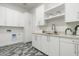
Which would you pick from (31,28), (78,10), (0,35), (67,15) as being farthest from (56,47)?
(31,28)

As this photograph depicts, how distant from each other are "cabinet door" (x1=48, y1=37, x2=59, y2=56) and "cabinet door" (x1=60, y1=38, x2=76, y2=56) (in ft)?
0.48

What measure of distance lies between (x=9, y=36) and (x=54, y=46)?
2821mm

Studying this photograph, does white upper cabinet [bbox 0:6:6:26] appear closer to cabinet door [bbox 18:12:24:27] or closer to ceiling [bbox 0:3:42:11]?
ceiling [bbox 0:3:42:11]

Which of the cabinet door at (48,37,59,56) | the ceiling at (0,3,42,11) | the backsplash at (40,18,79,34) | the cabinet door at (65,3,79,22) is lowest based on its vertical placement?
the cabinet door at (48,37,59,56)

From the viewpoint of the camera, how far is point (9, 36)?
149 inches

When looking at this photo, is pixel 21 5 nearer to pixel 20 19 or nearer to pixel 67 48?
pixel 20 19

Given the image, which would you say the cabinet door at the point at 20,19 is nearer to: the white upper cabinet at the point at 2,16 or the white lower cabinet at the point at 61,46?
the white upper cabinet at the point at 2,16

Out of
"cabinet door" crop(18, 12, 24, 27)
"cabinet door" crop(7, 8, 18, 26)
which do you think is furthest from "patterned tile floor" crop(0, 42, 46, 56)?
"cabinet door" crop(18, 12, 24, 27)

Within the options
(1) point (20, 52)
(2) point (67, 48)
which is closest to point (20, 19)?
(1) point (20, 52)

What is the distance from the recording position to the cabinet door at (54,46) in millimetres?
1901

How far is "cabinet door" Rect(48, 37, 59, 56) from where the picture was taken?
1.90 meters

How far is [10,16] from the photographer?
375cm

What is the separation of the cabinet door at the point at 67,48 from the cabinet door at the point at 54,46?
146 mm

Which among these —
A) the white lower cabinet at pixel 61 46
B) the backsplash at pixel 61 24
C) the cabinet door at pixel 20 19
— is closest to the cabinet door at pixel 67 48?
the white lower cabinet at pixel 61 46
